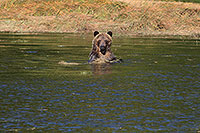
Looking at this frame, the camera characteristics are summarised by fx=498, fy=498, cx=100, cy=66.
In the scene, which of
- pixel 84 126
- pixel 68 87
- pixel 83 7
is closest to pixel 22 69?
pixel 68 87

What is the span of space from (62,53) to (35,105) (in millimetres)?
15911

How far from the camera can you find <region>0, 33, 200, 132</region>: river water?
1180 cm

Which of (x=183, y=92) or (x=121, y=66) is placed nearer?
(x=183, y=92)

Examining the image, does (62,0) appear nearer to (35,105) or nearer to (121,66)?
(121,66)

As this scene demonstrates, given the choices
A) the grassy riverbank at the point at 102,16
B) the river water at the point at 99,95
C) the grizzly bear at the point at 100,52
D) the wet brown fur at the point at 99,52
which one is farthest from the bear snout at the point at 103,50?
the grassy riverbank at the point at 102,16

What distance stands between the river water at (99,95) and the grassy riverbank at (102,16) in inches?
1051

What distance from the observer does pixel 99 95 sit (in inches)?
603

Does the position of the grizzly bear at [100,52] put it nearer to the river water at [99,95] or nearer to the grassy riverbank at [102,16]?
the river water at [99,95]

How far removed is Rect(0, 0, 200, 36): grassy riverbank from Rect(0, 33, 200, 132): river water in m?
26.7

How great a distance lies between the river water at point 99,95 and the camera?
11805 millimetres

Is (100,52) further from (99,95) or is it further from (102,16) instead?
(102,16)

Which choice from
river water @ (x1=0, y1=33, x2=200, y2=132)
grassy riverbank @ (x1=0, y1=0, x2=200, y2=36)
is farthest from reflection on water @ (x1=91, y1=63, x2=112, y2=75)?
grassy riverbank @ (x1=0, y1=0, x2=200, y2=36)

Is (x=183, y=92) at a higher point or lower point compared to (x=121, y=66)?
lower

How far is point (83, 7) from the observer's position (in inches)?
2335
